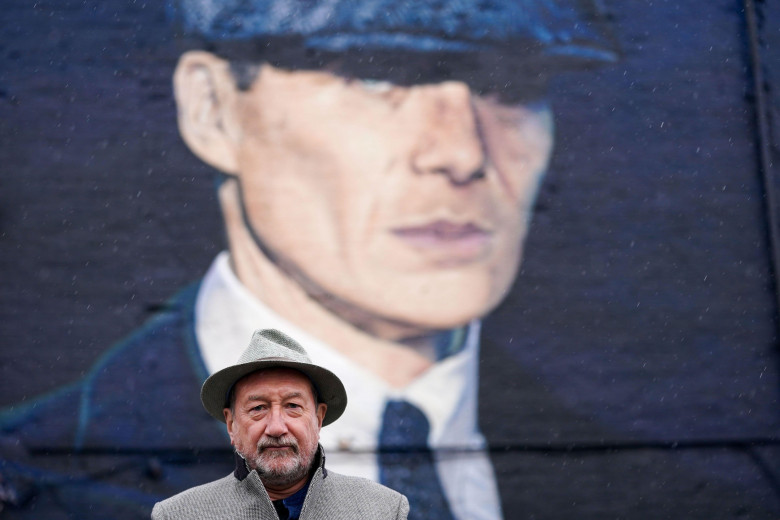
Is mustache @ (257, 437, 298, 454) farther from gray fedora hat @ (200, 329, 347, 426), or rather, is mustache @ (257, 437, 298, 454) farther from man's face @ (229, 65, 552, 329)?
man's face @ (229, 65, 552, 329)

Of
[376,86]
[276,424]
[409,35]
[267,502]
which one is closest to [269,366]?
[276,424]

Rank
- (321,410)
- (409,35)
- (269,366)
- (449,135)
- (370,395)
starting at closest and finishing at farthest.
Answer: (269,366) → (321,410) → (370,395) → (449,135) → (409,35)

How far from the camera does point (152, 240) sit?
17.9 ft

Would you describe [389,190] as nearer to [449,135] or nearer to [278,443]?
[449,135]

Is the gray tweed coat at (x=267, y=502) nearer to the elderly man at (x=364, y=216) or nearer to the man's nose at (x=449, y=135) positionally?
the elderly man at (x=364, y=216)

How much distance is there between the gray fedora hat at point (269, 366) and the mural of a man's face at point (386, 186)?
255 centimetres

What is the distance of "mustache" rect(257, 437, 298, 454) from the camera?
102 inches

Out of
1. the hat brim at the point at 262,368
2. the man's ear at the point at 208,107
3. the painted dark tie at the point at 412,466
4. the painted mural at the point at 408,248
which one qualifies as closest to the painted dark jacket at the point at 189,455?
the painted mural at the point at 408,248

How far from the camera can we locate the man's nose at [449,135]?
18.2 ft

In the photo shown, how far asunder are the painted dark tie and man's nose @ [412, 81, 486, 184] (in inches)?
60.6

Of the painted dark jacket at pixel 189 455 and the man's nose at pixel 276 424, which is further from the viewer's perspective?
the painted dark jacket at pixel 189 455

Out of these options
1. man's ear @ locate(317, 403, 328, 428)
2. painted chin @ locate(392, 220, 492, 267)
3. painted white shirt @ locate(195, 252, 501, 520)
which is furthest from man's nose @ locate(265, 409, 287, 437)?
painted chin @ locate(392, 220, 492, 267)

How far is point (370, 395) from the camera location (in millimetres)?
5281

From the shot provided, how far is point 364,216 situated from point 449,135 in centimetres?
75
